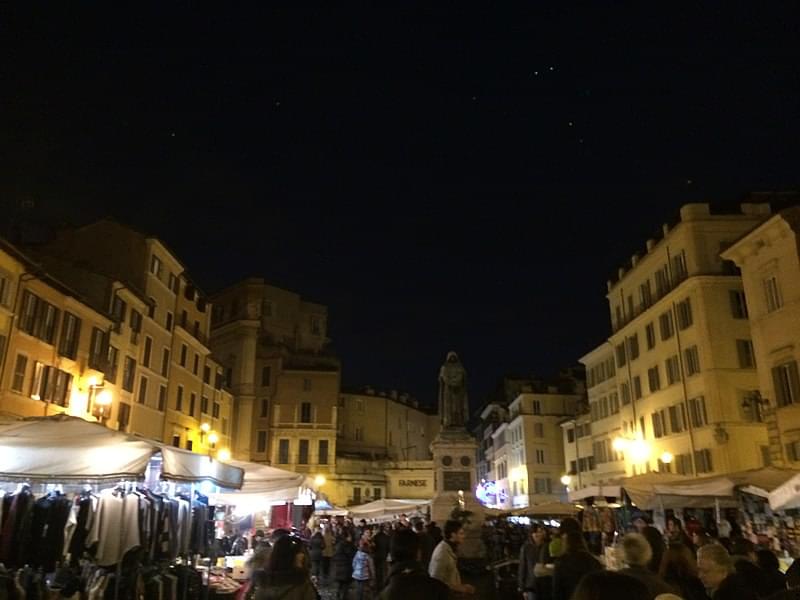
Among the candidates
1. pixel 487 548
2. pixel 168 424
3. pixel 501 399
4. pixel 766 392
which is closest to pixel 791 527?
pixel 487 548

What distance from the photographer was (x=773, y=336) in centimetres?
2712

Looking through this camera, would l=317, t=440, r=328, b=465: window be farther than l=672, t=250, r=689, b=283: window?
Yes

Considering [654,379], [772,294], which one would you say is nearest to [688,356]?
[654,379]

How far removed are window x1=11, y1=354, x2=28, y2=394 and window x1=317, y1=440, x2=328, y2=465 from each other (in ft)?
121

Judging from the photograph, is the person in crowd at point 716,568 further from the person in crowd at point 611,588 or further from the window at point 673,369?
the window at point 673,369

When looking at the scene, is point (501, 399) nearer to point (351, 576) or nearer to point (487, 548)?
point (487, 548)

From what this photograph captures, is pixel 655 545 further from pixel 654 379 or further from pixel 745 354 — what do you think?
pixel 654 379

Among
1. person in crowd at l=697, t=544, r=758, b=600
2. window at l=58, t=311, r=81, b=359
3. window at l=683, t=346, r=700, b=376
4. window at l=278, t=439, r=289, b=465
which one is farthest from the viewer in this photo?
window at l=278, t=439, r=289, b=465

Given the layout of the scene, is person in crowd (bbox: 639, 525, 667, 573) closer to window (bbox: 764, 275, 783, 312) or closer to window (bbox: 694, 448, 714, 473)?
window (bbox: 764, 275, 783, 312)

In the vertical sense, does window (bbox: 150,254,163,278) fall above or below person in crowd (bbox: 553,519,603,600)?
above

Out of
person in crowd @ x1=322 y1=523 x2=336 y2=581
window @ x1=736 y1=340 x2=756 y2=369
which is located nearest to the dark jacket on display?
person in crowd @ x1=322 y1=523 x2=336 y2=581

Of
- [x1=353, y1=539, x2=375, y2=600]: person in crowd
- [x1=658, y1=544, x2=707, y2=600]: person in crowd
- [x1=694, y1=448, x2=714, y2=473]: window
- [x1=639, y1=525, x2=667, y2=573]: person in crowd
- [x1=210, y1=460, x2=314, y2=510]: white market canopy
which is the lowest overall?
[x1=353, y1=539, x2=375, y2=600]: person in crowd

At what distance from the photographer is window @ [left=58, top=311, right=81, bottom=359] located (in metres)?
31.7

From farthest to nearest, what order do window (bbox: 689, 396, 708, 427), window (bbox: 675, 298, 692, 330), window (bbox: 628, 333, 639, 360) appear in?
window (bbox: 628, 333, 639, 360) < window (bbox: 675, 298, 692, 330) < window (bbox: 689, 396, 708, 427)
